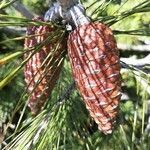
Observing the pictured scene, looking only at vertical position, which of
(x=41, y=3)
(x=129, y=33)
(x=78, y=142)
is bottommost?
(x=78, y=142)

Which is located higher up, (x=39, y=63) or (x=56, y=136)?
(x=39, y=63)

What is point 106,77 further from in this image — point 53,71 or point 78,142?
point 78,142

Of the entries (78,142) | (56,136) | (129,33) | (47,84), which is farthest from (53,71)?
(78,142)

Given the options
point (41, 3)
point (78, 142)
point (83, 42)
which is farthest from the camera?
point (41, 3)

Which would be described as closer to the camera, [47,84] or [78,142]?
[47,84]

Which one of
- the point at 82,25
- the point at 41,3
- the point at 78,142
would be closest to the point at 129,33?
the point at 82,25

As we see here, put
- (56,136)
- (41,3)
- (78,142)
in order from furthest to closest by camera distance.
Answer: (41,3), (78,142), (56,136)

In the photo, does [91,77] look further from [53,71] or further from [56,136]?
[56,136]
